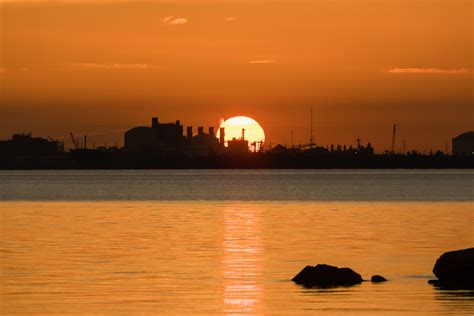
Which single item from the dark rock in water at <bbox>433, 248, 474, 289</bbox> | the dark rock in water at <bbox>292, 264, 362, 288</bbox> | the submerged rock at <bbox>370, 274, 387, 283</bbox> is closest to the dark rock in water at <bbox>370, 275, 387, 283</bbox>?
the submerged rock at <bbox>370, 274, 387, 283</bbox>

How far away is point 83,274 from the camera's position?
4228 centimetres

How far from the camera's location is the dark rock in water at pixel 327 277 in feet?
126

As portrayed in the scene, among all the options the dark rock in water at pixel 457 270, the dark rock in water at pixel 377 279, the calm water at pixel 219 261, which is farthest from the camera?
the dark rock in water at pixel 377 279

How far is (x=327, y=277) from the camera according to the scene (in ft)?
127

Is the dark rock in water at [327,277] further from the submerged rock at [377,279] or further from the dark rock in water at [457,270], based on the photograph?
the dark rock in water at [457,270]

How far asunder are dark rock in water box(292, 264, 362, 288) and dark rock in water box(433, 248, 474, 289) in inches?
106

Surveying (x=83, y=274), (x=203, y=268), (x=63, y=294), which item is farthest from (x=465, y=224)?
(x=63, y=294)

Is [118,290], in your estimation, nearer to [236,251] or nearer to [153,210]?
[236,251]

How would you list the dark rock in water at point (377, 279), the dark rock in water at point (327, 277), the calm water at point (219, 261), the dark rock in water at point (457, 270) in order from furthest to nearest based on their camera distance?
1. the dark rock in water at point (377, 279)
2. the dark rock in water at point (327, 277)
3. the dark rock in water at point (457, 270)
4. the calm water at point (219, 261)

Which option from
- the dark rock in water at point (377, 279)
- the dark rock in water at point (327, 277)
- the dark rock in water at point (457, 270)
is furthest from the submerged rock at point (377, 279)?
the dark rock in water at point (457, 270)

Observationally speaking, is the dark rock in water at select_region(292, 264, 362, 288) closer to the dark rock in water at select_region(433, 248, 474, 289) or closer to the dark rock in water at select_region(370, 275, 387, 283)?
the dark rock in water at select_region(370, 275, 387, 283)

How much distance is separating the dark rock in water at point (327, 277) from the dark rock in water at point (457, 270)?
2.70m

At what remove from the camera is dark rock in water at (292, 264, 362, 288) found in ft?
126

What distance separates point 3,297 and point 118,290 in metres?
3.71
